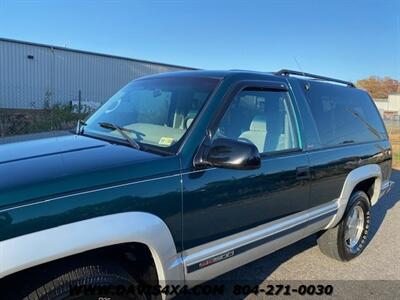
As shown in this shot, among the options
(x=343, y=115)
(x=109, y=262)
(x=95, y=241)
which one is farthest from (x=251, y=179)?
(x=343, y=115)

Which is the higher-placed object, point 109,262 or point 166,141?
→ point 166,141

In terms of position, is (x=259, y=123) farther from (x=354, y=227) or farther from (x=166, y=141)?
(x=354, y=227)

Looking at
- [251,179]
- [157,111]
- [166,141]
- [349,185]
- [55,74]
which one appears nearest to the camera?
[166,141]

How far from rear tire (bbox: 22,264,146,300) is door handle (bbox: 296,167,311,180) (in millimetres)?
1689

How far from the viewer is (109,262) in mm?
2238

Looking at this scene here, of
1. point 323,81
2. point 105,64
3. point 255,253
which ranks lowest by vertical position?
point 255,253

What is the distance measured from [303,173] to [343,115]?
1301 mm

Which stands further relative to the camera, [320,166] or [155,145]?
[320,166]

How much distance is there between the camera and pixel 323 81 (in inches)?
170

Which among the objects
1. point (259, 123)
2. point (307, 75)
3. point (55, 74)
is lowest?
point (259, 123)

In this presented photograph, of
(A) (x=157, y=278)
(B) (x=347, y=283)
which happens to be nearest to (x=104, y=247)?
(A) (x=157, y=278)

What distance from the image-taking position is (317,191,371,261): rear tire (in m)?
4.38

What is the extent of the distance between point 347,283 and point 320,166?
1.27 meters

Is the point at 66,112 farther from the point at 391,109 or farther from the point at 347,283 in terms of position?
the point at 391,109
